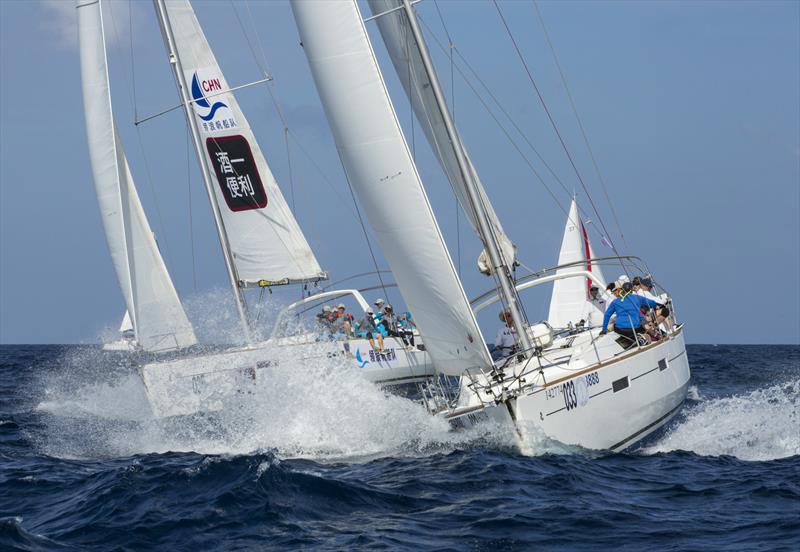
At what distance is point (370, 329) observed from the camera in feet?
63.6

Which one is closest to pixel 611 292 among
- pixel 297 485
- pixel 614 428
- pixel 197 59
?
pixel 614 428

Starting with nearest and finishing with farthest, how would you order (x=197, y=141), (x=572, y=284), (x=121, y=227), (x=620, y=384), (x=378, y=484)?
(x=378, y=484)
(x=620, y=384)
(x=121, y=227)
(x=197, y=141)
(x=572, y=284)

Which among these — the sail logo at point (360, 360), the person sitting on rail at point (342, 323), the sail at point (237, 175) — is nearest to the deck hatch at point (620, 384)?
the sail logo at point (360, 360)

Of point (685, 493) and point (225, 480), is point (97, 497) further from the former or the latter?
point (685, 493)

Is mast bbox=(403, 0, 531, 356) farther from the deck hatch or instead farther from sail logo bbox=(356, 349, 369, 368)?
sail logo bbox=(356, 349, 369, 368)

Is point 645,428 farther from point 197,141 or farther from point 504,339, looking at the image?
point 197,141

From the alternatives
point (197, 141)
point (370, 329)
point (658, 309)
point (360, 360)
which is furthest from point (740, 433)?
point (197, 141)

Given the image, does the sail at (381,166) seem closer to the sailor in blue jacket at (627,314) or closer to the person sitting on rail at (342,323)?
the sailor in blue jacket at (627,314)

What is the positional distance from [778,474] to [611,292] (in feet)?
15.2

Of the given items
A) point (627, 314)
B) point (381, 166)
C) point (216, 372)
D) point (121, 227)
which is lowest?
point (216, 372)

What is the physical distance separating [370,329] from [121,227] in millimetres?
4813

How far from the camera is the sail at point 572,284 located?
23094mm

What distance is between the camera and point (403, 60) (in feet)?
47.1

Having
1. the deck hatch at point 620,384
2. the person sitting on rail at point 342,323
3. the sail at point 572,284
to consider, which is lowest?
the sail at point 572,284
